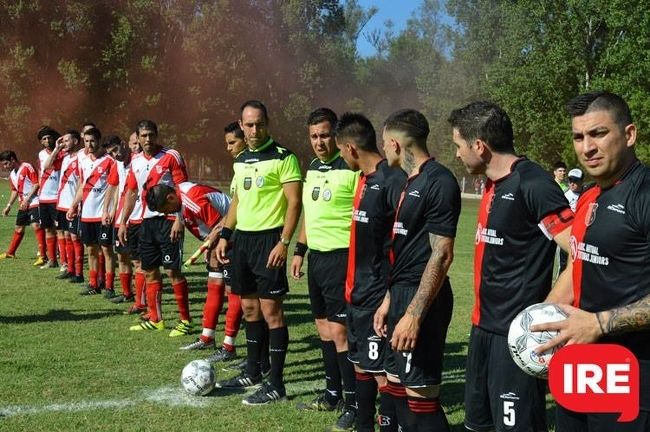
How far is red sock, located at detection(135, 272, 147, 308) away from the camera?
10227mm

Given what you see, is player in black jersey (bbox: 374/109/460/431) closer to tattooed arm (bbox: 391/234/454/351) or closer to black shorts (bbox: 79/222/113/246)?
tattooed arm (bbox: 391/234/454/351)

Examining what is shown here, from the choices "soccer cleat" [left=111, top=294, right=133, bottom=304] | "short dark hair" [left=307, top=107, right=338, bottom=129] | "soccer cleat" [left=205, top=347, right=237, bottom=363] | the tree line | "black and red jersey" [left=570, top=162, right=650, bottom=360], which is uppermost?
the tree line

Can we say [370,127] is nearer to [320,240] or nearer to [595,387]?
[320,240]

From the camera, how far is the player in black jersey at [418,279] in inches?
169

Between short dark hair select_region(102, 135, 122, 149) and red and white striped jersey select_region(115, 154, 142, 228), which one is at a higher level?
short dark hair select_region(102, 135, 122, 149)

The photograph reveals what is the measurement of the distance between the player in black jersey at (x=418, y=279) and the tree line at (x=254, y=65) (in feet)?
124

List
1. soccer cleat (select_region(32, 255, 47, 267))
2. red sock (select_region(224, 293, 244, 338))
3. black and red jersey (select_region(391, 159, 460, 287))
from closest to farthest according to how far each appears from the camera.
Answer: black and red jersey (select_region(391, 159, 460, 287)) < red sock (select_region(224, 293, 244, 338)) < soccer cleat (select_region(32, 255, 47, 267))

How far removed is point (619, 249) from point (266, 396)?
3974mm

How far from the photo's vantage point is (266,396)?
652 cm

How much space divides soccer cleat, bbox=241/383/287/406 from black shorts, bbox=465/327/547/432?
8.77 ft

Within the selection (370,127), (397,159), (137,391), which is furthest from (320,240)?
(137,391)

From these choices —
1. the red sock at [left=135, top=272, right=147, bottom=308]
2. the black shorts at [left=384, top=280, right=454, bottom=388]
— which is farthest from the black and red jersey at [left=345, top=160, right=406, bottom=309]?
the red sock at [left=135, top=272, right=147, bottom=308]

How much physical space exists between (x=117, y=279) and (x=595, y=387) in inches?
467

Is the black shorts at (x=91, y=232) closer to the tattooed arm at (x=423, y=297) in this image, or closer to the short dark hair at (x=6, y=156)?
the short dark hair at (x=6, y=156)
